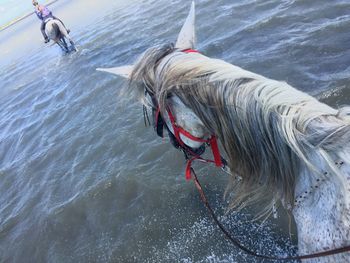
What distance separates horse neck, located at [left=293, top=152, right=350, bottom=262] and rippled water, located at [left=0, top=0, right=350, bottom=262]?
159cm

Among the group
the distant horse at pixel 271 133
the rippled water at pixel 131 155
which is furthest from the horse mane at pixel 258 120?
the rippled water at pixel 131 155

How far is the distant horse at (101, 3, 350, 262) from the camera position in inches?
65.8

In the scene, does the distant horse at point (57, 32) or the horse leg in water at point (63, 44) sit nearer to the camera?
the distant horse at point (57, 32)

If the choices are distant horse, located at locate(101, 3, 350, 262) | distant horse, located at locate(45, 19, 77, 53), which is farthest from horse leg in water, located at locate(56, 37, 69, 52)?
distant horse, located at locate(101, 3, 350, 262)

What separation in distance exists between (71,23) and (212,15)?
11.4 m

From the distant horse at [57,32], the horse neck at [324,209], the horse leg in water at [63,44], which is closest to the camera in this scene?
the horse neck at [324,209]

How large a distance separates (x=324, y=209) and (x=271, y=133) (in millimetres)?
490

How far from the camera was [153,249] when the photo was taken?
4.19 m

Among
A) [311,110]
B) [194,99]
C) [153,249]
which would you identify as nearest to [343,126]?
[311,110]

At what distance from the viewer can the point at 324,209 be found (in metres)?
1.78

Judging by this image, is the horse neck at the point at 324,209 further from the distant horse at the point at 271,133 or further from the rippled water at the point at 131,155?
the rippled water at the point at 131,155

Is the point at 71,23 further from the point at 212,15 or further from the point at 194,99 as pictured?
the point at 194,99

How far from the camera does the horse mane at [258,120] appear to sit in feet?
5.51

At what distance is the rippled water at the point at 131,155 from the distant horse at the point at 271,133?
991 millimetres
